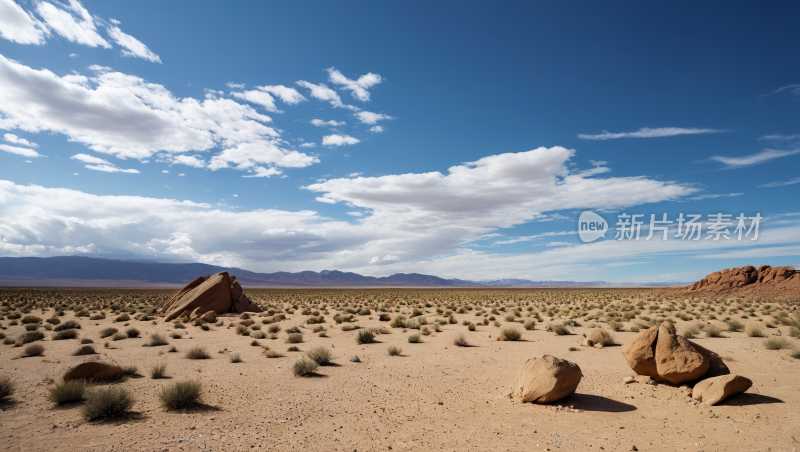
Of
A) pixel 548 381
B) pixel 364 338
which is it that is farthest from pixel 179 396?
pixel 364 338

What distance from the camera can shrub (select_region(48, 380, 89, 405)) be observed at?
9.00 m

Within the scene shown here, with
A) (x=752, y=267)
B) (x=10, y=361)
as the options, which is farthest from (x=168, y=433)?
(x=752, y=267)

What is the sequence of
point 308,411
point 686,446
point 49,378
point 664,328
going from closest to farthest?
point 686,446 < point 308,411 < point 664,328 < point 49,378

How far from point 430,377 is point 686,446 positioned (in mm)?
6847

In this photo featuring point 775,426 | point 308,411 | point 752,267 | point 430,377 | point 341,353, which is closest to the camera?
point 775,426

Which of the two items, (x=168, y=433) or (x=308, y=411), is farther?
(x=308, y=411)

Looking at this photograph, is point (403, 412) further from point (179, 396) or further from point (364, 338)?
point (364, 338)

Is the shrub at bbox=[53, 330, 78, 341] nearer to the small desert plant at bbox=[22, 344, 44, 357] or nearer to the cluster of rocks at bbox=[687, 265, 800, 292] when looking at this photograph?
the small desert plant at bbox=[22, 344, 44, 357]

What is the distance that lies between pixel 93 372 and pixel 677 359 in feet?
51.2

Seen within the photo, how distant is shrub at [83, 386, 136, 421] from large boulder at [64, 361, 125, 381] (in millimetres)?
2863

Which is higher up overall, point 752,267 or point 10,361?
point 752,267

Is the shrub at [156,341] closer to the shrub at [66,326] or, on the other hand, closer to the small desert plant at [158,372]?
the small desert plant at [158,372]

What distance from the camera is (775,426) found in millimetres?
7508

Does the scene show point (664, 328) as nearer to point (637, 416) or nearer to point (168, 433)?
point (637, 416)
